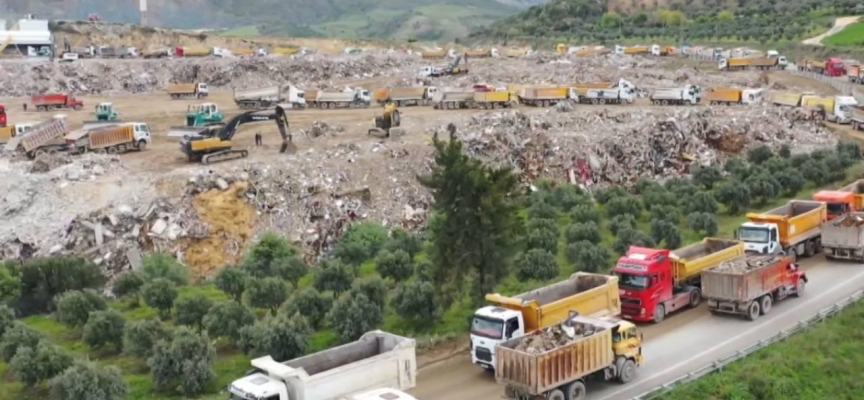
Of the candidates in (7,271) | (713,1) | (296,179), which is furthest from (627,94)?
(713,1)

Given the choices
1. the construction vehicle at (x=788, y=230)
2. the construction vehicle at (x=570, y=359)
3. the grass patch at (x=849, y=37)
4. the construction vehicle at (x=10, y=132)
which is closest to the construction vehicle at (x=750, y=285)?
the construction vehicle at (x=788, y=230)

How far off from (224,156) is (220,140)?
924 mm

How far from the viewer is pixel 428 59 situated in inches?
3652

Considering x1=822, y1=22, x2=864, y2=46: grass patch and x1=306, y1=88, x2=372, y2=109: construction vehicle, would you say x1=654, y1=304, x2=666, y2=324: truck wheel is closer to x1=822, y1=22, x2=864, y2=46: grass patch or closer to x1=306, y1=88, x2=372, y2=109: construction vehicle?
x1=306, y1=88, x2=372, y2=109: construction vehicle

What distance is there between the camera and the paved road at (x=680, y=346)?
765 inches

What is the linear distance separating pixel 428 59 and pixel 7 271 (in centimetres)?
6955

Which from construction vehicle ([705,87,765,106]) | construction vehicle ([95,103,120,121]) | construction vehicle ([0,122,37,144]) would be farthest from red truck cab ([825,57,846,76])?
construction vehicle ([0,122,37,144])

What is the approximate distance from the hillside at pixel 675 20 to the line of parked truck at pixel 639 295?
270ft

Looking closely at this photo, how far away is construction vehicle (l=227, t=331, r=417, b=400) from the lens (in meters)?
16.0

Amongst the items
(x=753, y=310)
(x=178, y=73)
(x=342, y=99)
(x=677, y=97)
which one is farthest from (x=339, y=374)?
(x=178, y=73)

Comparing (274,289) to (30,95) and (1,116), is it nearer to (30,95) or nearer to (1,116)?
(1,116)

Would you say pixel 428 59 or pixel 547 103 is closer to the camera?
pixel 547 103

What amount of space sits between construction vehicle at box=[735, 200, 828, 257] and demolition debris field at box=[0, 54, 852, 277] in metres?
13.8

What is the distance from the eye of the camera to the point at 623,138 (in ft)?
152
